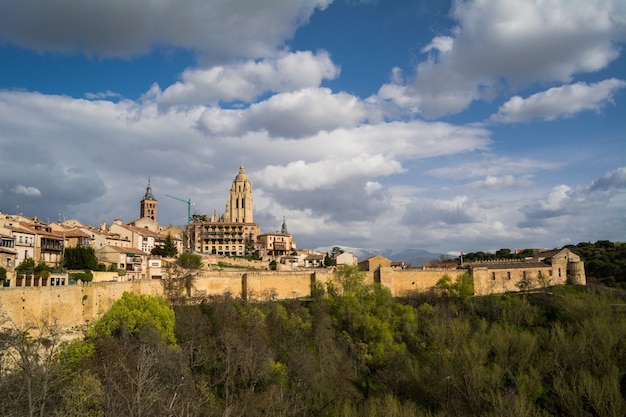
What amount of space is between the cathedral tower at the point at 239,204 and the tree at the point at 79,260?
69557mm

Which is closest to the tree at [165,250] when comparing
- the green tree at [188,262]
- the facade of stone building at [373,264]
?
the green tree at [188,262]

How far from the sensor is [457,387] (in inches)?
1154

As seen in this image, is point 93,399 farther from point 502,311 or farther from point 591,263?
point 591,263

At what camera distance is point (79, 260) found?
142 feet

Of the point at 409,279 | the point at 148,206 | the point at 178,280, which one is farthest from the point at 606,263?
the point at 148,206

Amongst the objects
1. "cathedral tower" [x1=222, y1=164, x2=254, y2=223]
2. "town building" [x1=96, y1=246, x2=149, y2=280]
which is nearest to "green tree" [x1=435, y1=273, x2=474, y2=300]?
"town building" [x1=96, y1=246, x2=149, y2=280]

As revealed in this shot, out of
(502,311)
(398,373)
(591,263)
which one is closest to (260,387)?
(398,373)

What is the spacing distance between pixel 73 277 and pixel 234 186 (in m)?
80.6

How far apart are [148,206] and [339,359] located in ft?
275

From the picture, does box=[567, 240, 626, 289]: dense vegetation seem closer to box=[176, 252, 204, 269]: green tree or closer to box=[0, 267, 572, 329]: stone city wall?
box=[0, 267, 572, 329]: stone city wall

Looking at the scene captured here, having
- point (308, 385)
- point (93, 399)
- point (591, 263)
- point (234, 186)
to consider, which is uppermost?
point (234, 186)

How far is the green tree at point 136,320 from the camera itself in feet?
108

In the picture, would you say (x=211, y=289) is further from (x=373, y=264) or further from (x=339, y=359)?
(x=373, y=264)

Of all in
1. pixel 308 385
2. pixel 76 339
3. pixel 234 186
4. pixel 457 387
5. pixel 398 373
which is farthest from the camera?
pixel 234 186
